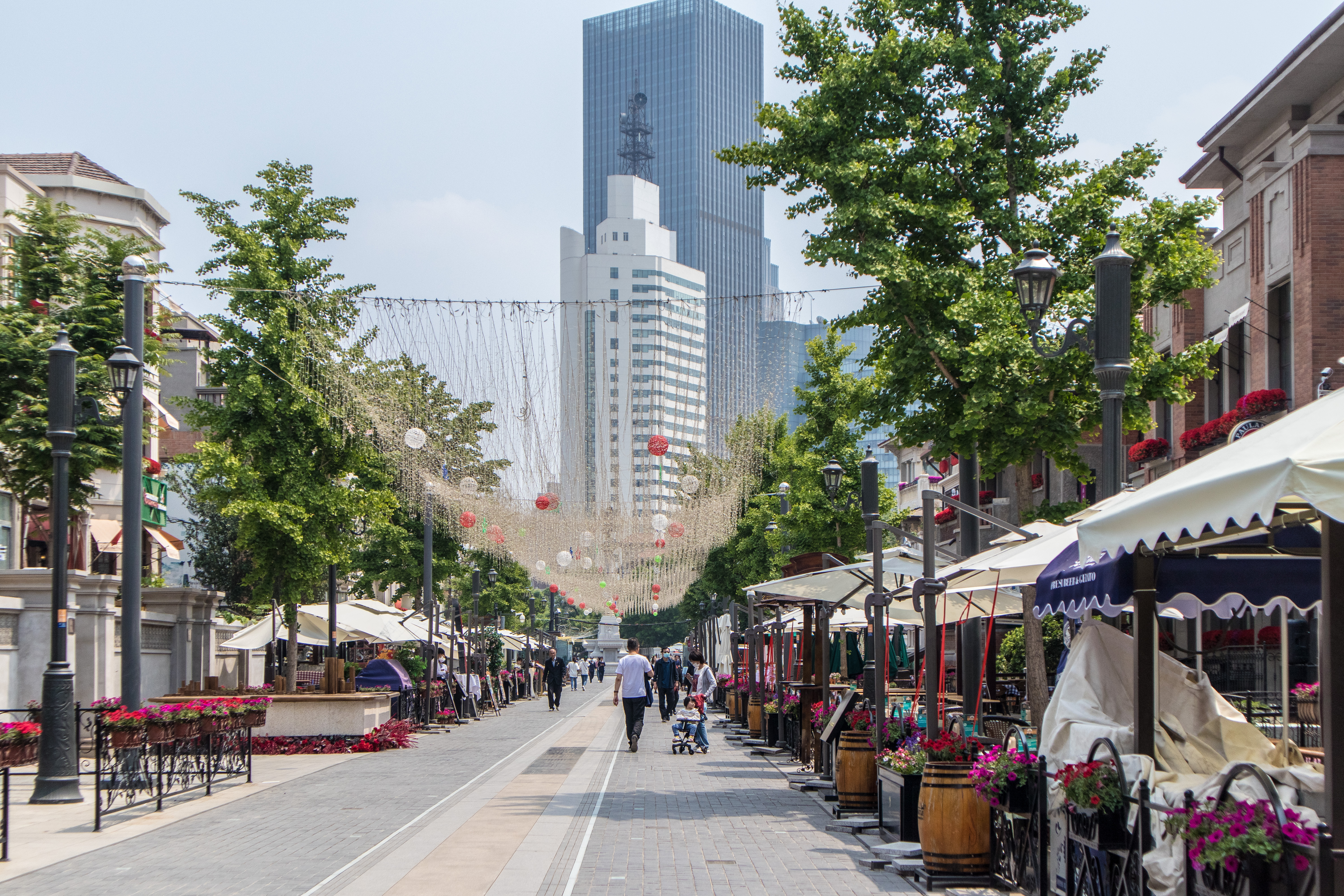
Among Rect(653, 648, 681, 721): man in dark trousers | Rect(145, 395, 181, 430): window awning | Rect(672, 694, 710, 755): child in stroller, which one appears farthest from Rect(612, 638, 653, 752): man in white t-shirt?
Rect(145, 395, 181, 430): window awning

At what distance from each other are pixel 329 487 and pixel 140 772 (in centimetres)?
1094

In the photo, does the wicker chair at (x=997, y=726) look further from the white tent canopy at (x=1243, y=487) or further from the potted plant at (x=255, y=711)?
the potted plant at (x=255, y=711)

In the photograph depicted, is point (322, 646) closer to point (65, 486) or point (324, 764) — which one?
point (324, 764)

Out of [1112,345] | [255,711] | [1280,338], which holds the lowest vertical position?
[255,711]

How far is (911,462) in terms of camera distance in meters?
75.4

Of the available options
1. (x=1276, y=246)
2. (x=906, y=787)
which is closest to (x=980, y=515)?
(x=906, y=787)

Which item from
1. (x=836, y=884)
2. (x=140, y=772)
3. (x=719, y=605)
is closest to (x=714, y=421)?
(x=140, y=772)

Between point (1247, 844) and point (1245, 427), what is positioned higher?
point (1245, 427)

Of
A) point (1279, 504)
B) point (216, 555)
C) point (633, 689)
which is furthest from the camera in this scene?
point (216, 555)

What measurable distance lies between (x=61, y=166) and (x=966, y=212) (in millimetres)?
43432

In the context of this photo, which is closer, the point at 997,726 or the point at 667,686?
the point at 997,726

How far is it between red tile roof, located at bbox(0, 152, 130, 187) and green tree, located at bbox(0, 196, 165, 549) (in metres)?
25.6

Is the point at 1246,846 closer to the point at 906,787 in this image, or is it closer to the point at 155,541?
the point at 906,787

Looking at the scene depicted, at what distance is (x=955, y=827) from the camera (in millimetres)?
10031
